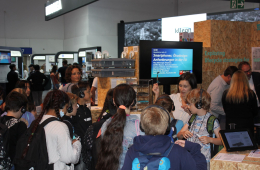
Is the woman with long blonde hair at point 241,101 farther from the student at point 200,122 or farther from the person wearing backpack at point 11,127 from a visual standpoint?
the person wearing backpack at point 11,127

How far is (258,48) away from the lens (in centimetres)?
589

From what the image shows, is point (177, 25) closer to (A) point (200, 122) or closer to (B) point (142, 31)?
(B) point (142, 31)

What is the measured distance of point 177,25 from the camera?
1236cm

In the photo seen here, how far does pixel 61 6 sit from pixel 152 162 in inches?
220

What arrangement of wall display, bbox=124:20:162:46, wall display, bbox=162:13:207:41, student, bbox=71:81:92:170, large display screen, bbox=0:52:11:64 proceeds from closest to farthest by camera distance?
student, bbox=71:81:92:170
large display screen, bbox=0:52:11:64
wall display, bbox=162:13:207:41
wall display, bbox=124:20:162:46

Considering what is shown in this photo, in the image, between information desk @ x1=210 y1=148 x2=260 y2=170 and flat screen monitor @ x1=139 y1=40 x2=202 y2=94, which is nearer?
information desk @ x1=210 y1=148 x2=260 y2=170

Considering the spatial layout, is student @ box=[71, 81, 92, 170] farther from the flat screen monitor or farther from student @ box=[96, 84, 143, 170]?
the flat screen monitor

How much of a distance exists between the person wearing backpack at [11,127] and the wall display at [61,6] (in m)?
3.14

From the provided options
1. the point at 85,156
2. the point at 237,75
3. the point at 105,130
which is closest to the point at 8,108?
the point at 85,156

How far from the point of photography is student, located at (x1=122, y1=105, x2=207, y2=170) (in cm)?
146

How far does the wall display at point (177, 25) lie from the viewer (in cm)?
1192

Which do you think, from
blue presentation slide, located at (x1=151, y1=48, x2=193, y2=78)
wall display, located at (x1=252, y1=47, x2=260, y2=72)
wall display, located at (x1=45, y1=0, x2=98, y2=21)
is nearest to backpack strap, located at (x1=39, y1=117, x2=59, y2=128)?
blue presentation slide, located at (x1=151, y1=48, x2=193, y2=78)

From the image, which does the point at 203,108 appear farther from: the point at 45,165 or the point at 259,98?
the point at 259,98

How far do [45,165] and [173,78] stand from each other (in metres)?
3.63
